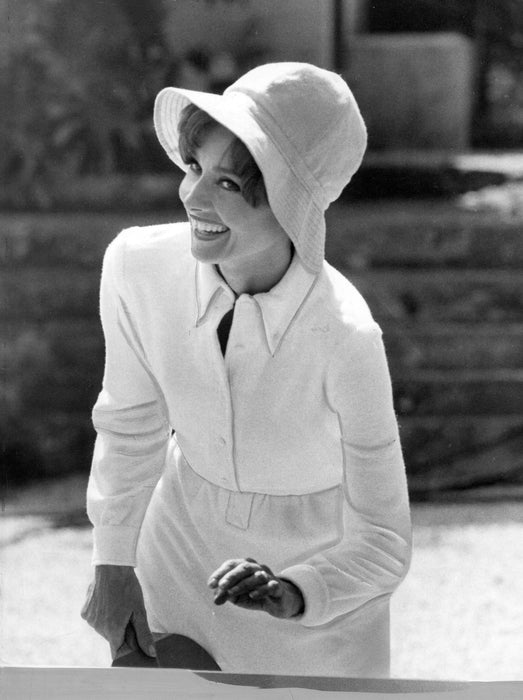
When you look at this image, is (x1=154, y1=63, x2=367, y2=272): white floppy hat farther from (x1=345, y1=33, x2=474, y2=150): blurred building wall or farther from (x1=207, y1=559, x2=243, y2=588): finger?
(x1=345, y1=33, x2=474, y2=150): blurred building wall

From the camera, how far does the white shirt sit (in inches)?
55.2

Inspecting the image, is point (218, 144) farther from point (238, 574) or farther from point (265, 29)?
point (265, 29)

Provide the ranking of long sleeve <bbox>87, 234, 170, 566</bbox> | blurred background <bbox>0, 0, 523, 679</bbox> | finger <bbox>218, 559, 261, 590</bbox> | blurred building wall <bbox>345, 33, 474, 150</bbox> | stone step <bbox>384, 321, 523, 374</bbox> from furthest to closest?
stone step <bbox>384, 321, 523, 374</bbox> < blurred background <bbox>0, 0, 523, 679</bbox> < blurred building wall <bbox>345, 33, 474, 150</bbox> < long sleeve <bbox>87, 234, 170, 566</bbox> < finger <bbox>218, 559, 261, 590</bbox>

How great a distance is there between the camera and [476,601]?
3.23 meters

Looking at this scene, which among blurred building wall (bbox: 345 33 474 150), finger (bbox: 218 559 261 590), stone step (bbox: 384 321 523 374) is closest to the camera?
finger (bbox: 218 559 261 590)

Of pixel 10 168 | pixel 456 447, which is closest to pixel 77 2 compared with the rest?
pixel 10 168

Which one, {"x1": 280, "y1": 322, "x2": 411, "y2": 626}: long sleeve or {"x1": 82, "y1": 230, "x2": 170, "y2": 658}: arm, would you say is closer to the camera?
{"x1": 280, "y1": 322, "x2": 411, "y2": 626}: long sleeve

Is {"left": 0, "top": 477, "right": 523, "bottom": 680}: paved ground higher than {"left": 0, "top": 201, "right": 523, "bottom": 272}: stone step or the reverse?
the reverse

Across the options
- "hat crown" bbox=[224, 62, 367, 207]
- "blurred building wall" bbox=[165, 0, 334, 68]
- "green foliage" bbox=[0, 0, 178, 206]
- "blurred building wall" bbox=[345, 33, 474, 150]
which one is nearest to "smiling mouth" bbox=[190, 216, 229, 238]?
"hat crown" bbox=[224, 62, 367, 207]

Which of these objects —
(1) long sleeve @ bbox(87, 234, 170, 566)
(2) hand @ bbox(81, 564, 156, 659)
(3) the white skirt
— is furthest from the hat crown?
(2) hand @ bbox(81, 564, 156, 659)

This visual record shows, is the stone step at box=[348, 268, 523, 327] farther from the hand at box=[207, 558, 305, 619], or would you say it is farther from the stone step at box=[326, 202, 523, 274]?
the hand at box=[207, 558, 305, 619]

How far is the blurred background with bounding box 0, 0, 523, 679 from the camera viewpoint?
2.82 meters

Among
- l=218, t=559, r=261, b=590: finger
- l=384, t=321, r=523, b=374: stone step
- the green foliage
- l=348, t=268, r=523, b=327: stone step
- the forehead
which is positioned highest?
the forehead

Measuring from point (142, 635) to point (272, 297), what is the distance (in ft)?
1.45
